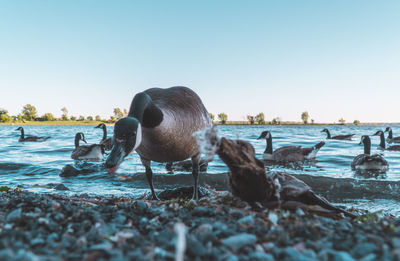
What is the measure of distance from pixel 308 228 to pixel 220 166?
34.5 ft

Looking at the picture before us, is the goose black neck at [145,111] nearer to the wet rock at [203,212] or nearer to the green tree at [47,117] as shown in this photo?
the wet rock at [203,212]

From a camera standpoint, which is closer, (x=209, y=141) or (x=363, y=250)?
(x=363, y=250)

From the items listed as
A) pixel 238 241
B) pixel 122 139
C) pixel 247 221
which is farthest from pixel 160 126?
pixel 238 241

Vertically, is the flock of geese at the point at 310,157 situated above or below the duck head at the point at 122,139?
below

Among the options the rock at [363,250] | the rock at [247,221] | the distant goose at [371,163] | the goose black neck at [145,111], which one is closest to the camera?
the rock at [363,250]

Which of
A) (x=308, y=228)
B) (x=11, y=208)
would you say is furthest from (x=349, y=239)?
(x=11, y=208)

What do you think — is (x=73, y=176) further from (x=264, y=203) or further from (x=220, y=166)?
(x=264, y=203)

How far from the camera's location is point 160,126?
4.35m

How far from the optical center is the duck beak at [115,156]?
3226 millimetres

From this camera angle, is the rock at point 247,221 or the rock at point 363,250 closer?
the rock at point 363,250

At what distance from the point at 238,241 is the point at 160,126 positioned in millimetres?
2503

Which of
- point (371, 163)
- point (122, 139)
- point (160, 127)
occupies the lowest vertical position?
point (371, 163)

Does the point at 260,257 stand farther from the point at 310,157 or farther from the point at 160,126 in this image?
the point at 310,157

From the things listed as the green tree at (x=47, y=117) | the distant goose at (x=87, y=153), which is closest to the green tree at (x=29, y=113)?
the green tree at (x=47, y=117)
